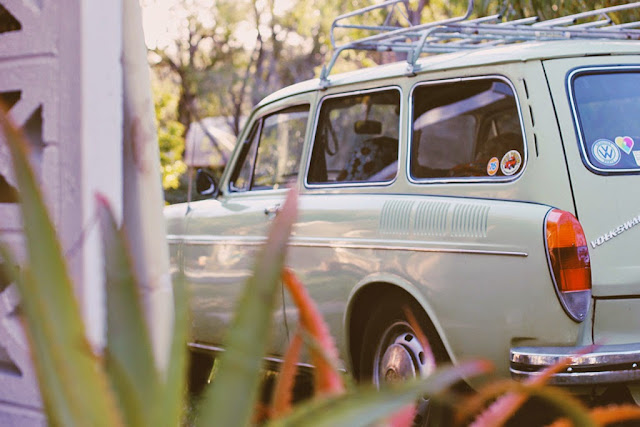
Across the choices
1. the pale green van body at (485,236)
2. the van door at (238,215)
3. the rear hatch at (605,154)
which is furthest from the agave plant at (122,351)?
the van door at (238,215)

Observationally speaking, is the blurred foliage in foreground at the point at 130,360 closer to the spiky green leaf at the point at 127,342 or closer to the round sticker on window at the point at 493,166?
the spiky green leaf at the point at 127,342

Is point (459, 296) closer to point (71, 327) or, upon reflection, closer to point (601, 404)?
point (601, 404)

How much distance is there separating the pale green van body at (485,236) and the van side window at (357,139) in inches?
4.4

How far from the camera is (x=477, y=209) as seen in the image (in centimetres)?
467

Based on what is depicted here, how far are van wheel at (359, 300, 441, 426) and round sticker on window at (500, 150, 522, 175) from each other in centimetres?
76

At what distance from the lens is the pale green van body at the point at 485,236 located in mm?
4406

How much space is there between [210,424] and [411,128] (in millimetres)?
4676

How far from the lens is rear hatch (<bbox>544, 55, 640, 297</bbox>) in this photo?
444cm

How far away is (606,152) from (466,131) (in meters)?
0.88

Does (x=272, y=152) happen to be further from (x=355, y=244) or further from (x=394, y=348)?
(x=394, y=348)

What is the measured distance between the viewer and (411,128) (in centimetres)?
553

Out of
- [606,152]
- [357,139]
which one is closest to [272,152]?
[357,139]

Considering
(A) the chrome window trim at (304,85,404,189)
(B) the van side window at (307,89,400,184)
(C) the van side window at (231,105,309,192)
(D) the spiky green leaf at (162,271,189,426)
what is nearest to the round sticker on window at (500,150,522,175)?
(A) the chrome window trim at (304,85,404,189)

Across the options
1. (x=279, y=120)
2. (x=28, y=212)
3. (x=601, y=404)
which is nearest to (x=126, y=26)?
(x=28, y=212)
